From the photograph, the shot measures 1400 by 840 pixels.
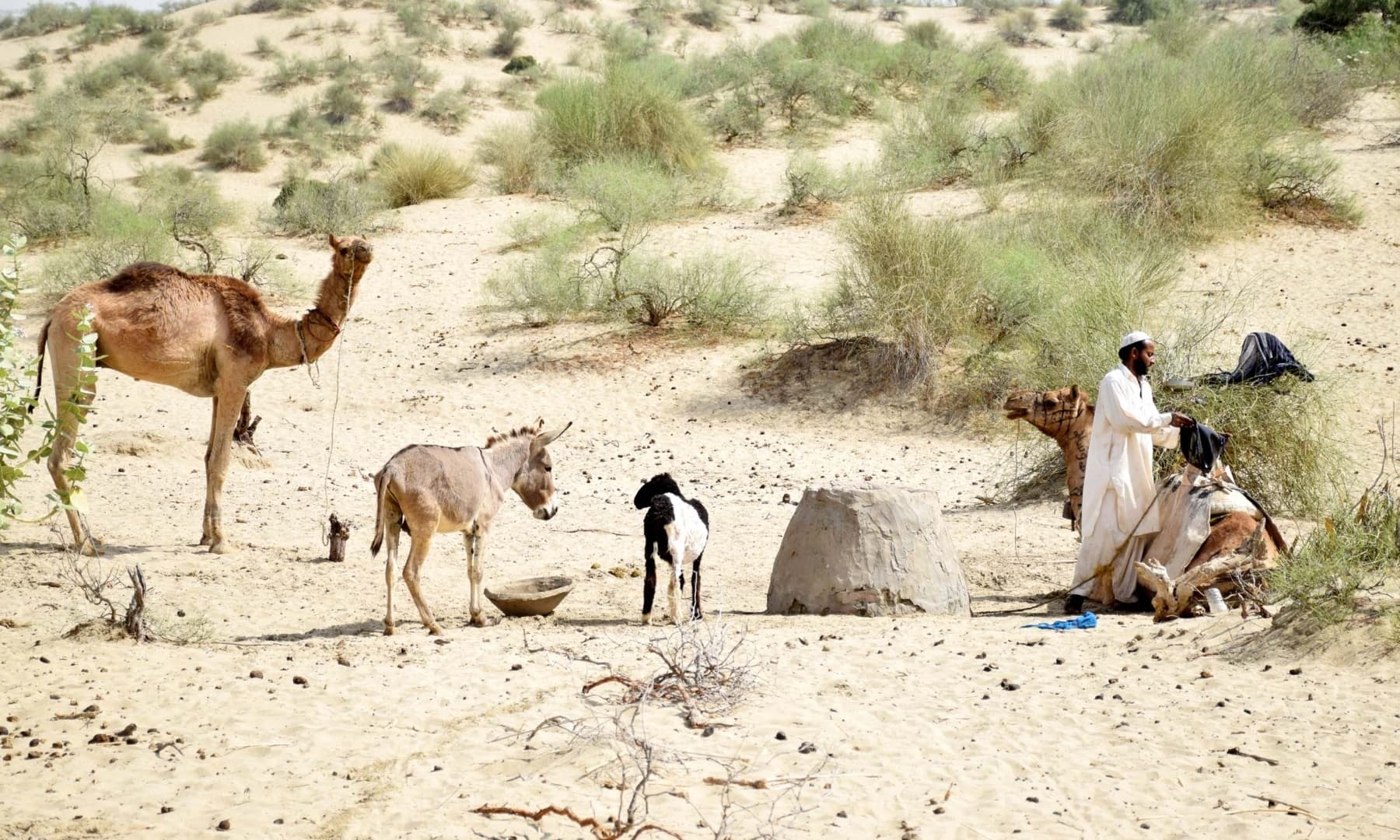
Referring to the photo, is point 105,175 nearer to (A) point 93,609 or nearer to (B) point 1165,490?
(A) point 93,609

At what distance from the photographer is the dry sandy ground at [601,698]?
A: 5.22 m

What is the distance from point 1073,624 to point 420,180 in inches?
768

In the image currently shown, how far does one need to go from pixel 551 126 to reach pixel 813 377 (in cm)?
1182

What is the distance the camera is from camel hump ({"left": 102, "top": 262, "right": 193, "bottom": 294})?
959 centimetres

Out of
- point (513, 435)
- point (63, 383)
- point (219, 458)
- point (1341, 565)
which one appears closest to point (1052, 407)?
point (1341, 565)

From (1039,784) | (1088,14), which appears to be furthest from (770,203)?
(1088,14)

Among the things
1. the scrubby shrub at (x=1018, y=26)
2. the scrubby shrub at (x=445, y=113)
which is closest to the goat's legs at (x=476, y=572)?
the scrubby shrub at (x=445, y=113)

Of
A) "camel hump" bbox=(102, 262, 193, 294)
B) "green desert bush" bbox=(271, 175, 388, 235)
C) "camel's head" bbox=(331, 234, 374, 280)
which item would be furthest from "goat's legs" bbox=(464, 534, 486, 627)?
"green desert bush" bbox=(271, 175, 388, 235)

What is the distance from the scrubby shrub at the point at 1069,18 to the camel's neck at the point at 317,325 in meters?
40.0

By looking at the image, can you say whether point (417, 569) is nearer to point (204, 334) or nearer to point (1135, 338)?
point (204, 334)

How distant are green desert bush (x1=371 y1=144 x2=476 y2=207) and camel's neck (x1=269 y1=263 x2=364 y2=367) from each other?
1486cm

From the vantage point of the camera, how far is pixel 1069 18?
150ft

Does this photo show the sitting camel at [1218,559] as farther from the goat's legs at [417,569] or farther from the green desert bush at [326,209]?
the green desert bush at [326,209]

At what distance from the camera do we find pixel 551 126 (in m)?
25.2
